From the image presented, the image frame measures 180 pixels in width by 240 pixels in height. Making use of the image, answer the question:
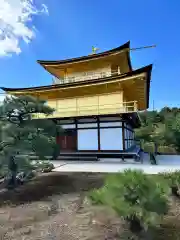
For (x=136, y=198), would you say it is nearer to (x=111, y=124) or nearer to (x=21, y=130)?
(x=21, y=130)

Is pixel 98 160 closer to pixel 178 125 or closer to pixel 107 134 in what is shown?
pixel 107 134

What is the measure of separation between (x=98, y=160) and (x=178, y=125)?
597 centimetres

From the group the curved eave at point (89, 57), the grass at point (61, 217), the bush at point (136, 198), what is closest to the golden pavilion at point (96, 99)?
the curved eave at point (89, 57)

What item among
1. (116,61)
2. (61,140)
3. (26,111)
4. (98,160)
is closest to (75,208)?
(26,111)

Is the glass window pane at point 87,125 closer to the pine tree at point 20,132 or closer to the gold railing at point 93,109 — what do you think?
the gold railing at point 93,109

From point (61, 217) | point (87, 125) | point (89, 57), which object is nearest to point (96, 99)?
point (87, 125)

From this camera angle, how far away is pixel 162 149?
66.2ft

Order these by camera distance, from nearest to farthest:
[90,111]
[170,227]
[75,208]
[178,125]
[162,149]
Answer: [170,227] → [75,208] → [178,125] → [90,111] → [162,149]

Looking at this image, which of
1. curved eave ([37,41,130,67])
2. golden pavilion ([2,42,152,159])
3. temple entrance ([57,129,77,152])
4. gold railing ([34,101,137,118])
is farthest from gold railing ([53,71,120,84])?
temple entrance ([57,129,77,152])

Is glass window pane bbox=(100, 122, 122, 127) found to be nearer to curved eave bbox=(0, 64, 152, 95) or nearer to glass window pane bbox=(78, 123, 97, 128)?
→ glass window pane bbox=(78, 123, 97, 128)

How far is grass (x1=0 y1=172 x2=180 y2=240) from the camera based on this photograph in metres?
4.20

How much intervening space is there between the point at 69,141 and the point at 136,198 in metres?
12.1

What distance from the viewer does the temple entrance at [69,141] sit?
15.2m

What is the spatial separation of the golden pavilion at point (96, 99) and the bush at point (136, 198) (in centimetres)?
928
